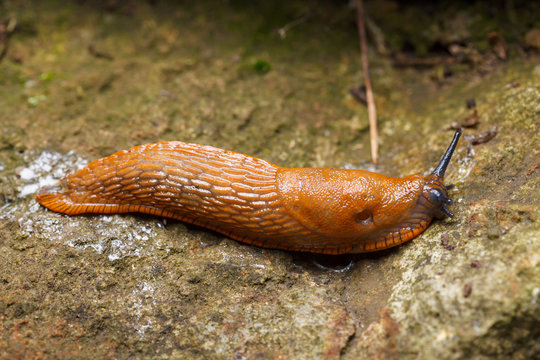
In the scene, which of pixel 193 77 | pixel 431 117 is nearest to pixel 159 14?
pixel 193 77

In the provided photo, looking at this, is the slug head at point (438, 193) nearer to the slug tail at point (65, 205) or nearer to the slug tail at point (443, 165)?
the slug tail at point (443, 165)

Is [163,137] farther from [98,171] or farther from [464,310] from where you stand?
[464,310]

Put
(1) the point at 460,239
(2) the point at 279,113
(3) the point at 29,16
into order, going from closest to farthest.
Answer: (1) the point at 460,239 → (2) the point at 279,113 → (3) the point at 29,16

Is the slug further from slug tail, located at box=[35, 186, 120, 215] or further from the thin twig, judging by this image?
the thin twig

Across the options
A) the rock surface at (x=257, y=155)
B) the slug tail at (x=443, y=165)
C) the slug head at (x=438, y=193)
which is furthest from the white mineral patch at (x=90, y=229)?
the slug tail at (x=443, y=165)

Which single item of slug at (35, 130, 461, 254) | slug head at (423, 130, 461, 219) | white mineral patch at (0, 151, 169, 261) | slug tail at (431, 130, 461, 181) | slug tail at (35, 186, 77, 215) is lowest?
white mineral patch at (0, 151, 169, 261)

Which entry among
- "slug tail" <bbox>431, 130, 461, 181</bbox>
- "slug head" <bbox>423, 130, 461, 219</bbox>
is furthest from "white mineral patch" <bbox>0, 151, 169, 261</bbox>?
"slug tail" <bbox>431, 130, 461, 181</bbox>
